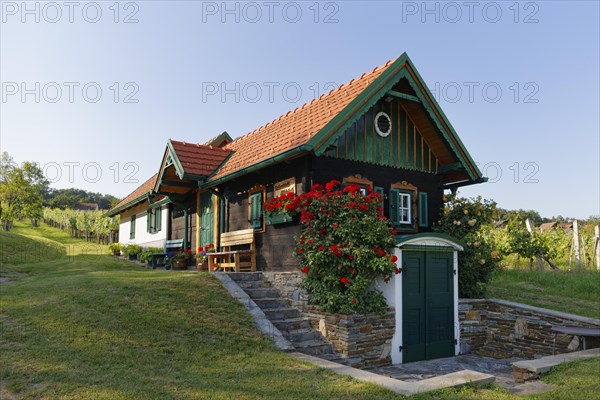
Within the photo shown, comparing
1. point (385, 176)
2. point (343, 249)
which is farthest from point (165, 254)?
point (343, 249)

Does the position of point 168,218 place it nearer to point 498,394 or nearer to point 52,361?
point 52,361

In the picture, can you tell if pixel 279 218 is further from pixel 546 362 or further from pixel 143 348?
pixel 546 362

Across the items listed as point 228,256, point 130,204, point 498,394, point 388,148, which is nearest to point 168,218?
point 130,204

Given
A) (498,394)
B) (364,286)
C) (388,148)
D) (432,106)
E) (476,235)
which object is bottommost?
(498,394)

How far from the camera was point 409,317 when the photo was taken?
9.31 metres

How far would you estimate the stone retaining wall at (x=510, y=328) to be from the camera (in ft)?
32.3

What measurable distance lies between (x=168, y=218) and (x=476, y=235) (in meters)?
11.5

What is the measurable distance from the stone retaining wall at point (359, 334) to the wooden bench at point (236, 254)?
9.73ft

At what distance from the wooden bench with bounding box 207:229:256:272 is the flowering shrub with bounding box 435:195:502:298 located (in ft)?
16.3

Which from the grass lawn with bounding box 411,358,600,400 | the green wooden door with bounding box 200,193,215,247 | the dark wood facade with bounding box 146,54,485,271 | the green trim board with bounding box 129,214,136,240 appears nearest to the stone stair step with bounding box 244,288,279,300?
the dark wood facade with bounding box 146,54,485,271

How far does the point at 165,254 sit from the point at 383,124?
9.83m

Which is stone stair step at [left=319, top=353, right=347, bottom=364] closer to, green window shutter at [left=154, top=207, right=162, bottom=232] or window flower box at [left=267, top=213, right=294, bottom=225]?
window flower box at [left=267, top=213, right=294, bottom=225]

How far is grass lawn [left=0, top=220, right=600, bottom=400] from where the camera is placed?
527cm

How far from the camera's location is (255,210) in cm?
1159
